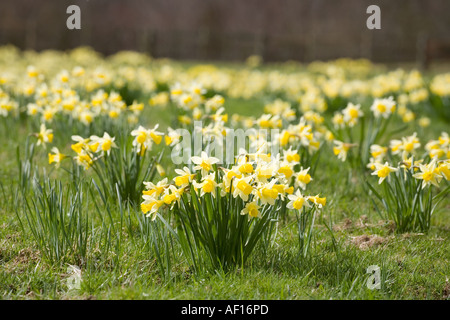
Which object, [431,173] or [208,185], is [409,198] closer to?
[431,173]

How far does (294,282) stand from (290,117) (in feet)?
5.42

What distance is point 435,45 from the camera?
1223cm

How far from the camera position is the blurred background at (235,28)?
16484 millimetres

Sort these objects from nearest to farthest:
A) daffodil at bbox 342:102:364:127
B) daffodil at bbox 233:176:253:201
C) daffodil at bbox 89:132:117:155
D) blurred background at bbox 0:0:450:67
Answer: daffodil at bbox 233:176:253:201 → daffodil at bbox 89:132:117:155 → daffodil at bbox 342:102:364:127 → blurred background at bbox 0:0:450:67

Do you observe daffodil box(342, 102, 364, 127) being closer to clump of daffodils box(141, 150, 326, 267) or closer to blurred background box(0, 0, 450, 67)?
clump of daffodils box(141, 150, 326, 267)

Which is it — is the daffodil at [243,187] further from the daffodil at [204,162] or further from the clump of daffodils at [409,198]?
the clump of daffodils at [409,198]

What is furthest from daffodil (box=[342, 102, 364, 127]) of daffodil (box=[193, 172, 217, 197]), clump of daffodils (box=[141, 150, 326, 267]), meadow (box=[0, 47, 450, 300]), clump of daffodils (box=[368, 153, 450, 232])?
daffodil (box=[193, 172, 217, 197])

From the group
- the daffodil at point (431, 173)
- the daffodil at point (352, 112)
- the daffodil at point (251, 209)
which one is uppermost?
the daffodil at point (352, 112)

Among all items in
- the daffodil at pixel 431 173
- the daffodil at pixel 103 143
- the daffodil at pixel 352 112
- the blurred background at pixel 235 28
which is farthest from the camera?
the blurred background at pixel 235 28

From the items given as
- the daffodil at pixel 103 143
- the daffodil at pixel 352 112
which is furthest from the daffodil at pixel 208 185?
the daffodil at pixel 352 112

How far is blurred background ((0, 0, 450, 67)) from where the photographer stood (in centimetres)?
1648

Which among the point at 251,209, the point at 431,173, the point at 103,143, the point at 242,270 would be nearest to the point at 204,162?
the point at 251,209
